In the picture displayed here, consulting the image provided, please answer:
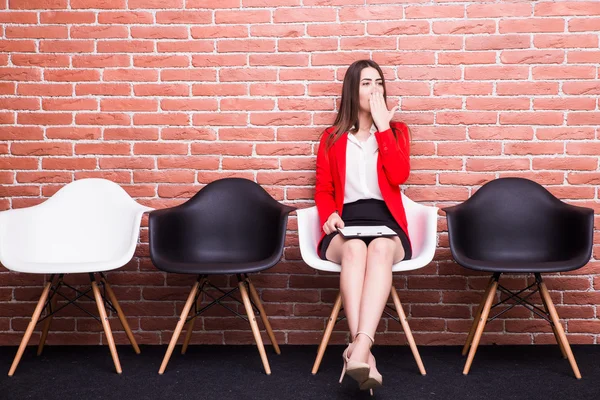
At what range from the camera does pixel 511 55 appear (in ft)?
9.88

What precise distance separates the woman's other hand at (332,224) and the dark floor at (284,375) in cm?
65

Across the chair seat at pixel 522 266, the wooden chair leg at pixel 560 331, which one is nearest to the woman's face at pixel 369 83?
the chair seat at pixel 522 266

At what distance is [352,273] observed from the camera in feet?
7.99

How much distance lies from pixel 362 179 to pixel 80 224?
4.86ft

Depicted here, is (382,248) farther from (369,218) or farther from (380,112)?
(380,112)

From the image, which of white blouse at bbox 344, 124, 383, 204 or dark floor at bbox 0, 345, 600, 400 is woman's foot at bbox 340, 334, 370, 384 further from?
white blouse at bbox 344, 124, 383, 204

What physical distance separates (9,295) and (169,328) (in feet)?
3.00

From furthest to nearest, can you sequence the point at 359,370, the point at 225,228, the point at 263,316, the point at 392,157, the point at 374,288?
the point at 225,228 < the point at 263,316 < the point at 392,157 < the point at 374,288 < the point at 359,370

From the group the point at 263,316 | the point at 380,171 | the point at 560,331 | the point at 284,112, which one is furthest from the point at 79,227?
the point at 560,331

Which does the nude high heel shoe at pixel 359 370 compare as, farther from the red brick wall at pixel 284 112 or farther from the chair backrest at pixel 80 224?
the chair backrest at pixel 80 224

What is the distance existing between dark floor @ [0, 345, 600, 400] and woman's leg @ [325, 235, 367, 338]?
1.07 ft

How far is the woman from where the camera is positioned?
2480mm

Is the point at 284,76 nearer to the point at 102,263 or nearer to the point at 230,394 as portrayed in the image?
the point at 102,263

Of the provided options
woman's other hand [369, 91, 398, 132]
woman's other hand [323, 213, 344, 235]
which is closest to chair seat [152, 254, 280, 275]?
woman's other hand [323, 213, 344, 235]
